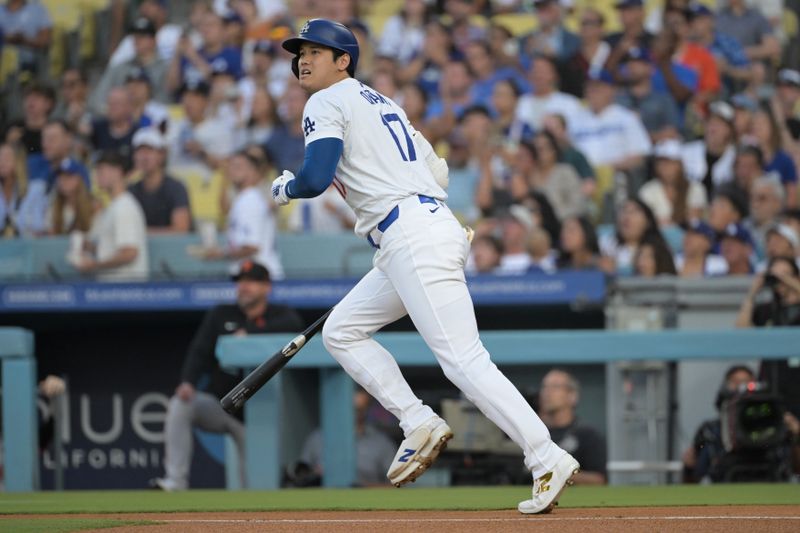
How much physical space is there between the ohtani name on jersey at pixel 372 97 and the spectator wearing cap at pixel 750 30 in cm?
761

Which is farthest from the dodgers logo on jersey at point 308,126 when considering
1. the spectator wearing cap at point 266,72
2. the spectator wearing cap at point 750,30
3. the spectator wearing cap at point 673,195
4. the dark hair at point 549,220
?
the spectator wearing cap at point 750,30

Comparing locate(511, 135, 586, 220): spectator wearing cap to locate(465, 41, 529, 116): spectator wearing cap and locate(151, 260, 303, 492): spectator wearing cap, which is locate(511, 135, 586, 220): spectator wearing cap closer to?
locate(465, 41, 529, 116): spectator wearing cap

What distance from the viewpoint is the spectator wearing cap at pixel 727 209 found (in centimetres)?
1046

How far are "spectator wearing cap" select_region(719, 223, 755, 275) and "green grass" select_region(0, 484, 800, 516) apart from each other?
2.82 metres

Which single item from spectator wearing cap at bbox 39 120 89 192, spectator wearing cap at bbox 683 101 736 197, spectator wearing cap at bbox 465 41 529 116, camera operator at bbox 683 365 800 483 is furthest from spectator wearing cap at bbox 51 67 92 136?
camera operator at bbox 683 365 800 483

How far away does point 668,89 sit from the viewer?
11930 millimetres

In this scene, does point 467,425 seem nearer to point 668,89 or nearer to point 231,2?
point 668,89

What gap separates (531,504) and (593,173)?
643 cm

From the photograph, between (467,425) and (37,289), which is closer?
(467,425)

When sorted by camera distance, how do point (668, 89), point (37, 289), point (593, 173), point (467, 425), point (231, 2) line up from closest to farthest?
1. point (467, 425)
2. point (37, 289)
3. point (593, 173)
4. point (668, 89)
5. point (231, 2)

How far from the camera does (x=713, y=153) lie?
11.2 meters

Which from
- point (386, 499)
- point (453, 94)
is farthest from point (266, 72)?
point (386, 499)

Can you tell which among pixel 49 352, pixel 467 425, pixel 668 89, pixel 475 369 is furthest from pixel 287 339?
pixel 668 89

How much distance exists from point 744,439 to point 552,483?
3.00 metres
